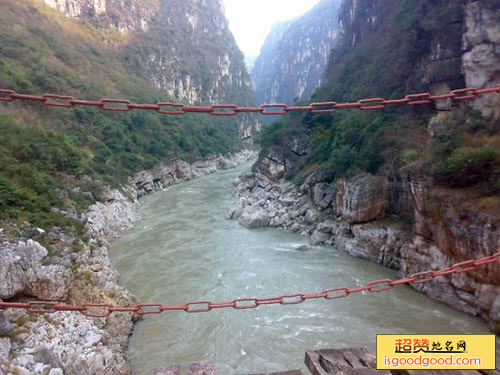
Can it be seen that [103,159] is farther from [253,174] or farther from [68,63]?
[68,63]

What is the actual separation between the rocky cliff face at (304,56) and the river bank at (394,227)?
64.2m

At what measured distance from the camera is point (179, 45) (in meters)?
51.7

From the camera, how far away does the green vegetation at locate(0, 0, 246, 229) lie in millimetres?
10109

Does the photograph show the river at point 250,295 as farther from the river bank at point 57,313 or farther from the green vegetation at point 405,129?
the green vegetation at point 405,129

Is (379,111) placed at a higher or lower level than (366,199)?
higher

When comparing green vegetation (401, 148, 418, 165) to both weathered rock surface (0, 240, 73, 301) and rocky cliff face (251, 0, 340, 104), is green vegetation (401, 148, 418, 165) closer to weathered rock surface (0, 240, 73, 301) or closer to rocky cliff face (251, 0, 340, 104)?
weathered rock surface (0, 240, 73, 301)

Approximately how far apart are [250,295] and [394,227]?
515 cm

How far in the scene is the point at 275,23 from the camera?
14700 cm

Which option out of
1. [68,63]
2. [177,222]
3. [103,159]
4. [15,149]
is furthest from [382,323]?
[68,63]

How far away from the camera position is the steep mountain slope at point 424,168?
7.64 m

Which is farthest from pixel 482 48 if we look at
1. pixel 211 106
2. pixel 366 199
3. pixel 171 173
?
pixel 171 173

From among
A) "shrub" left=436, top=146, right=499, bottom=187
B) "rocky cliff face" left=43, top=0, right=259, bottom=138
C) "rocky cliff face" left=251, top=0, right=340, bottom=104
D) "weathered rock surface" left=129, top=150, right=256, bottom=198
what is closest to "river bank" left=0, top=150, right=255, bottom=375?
"shrub" left=436, top=146, right=499, bottom=187

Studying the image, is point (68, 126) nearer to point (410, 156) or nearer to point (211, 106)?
point (410, 156)

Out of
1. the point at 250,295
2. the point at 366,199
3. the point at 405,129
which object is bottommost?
the point at 250,295
